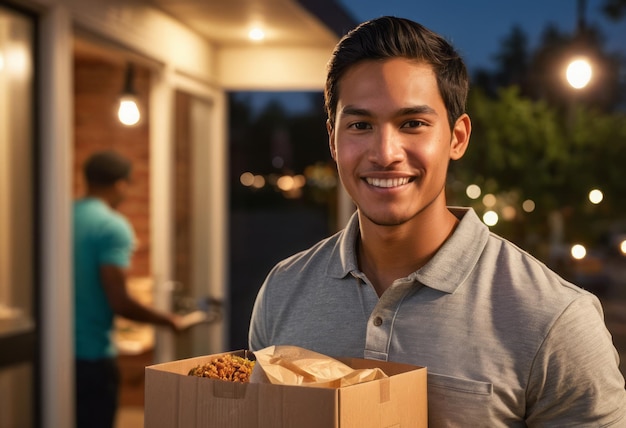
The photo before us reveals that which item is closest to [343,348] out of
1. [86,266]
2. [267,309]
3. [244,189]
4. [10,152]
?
[267,309]

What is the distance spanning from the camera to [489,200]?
26.1ft

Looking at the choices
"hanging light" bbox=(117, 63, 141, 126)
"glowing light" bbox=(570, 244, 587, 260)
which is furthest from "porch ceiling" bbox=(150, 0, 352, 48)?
"glowing light" bbox=(570, 244, 587, 260)

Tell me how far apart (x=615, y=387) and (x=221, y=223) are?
518 centimetres

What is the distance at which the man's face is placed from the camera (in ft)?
5.18

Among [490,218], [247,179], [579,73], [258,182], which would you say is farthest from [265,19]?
[258,182]

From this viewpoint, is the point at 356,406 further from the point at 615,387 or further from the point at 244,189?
the point at 244,189

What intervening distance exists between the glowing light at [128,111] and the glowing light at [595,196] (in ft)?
12.5

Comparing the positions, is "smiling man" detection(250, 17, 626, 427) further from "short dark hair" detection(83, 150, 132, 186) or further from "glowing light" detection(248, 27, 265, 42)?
"glowing light" detection(248, 27, 265, 42)

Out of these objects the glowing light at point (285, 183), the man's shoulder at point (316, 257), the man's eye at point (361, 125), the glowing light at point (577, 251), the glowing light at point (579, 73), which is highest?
the glowing light at point (579, 73)

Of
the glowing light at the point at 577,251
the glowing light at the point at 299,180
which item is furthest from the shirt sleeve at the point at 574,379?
the glowing light at the point at 299,180

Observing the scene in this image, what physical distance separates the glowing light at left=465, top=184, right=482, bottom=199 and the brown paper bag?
6257 millimetres

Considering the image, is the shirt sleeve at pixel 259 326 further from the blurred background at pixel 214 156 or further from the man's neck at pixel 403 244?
the blurred background at pixel 214 156

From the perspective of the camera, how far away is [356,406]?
49.8 inches

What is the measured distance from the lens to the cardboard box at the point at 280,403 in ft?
4.10
